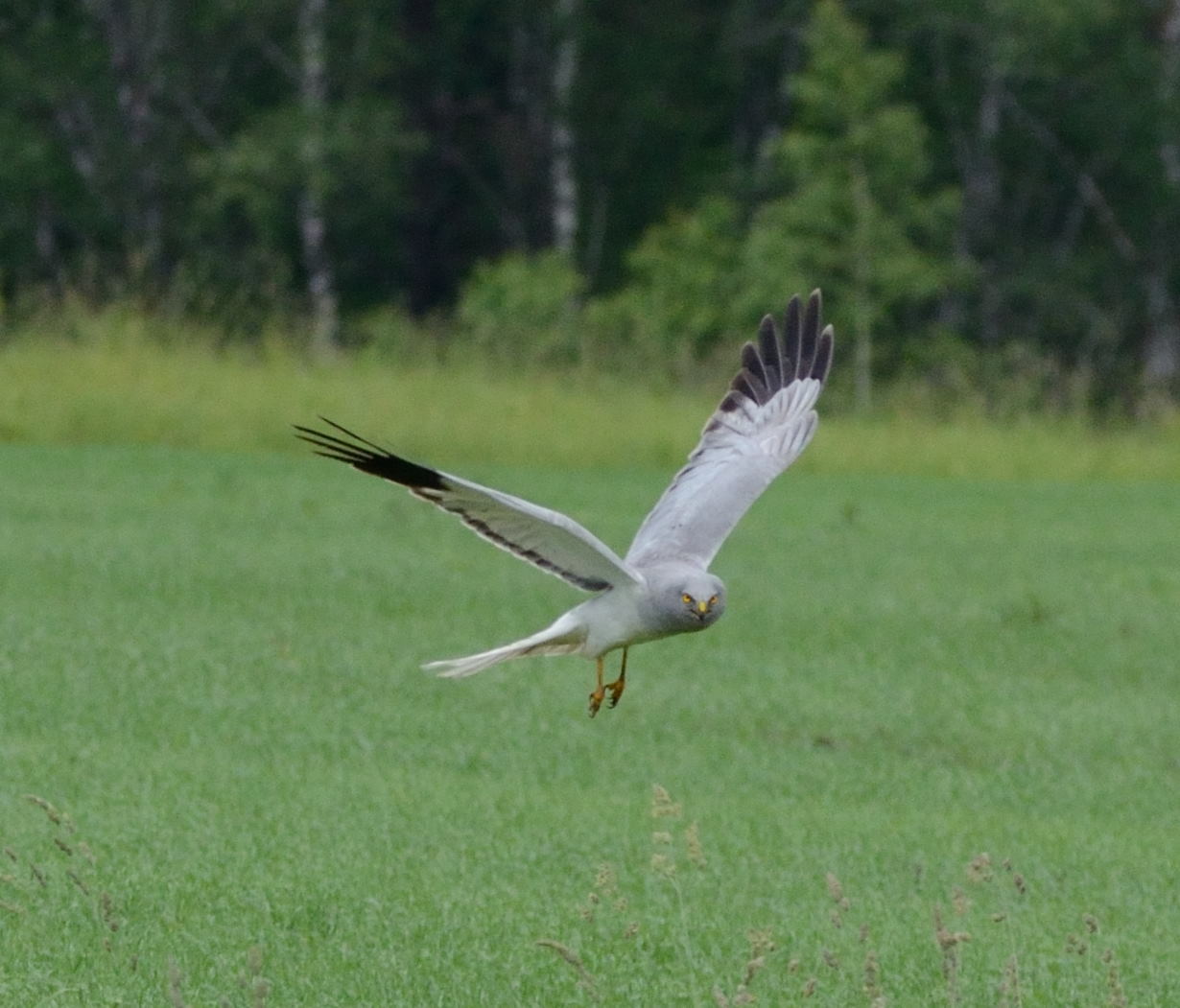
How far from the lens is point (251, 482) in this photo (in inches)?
606

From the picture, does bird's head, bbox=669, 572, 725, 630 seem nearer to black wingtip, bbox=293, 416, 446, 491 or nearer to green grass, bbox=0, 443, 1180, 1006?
green grass, bbox=0, 443, 1180, 1006

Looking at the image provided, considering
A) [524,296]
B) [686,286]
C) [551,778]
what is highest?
[551,778]

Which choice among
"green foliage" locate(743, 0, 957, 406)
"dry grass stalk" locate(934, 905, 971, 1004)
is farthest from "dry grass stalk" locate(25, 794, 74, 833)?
"green foliage" locate(743, 0, 957, 406)

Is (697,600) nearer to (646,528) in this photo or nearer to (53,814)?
(646,528)

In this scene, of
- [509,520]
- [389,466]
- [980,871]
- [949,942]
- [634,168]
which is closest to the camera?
[949,942]

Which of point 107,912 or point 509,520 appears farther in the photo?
point 107,912

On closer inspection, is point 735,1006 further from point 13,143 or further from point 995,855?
point 13,143

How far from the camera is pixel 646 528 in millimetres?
5523

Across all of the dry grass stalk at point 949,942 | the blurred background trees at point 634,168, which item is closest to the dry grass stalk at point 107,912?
the dry grass stalk at point 949,942

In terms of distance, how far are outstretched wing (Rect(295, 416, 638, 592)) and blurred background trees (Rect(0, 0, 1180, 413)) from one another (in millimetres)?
22947

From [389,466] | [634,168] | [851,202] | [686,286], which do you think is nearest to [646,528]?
[389,466]

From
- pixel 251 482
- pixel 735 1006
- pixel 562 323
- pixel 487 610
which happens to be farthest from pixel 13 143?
pixel 735 1006

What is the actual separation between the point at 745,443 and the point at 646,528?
0.69m

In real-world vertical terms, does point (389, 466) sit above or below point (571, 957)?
above
